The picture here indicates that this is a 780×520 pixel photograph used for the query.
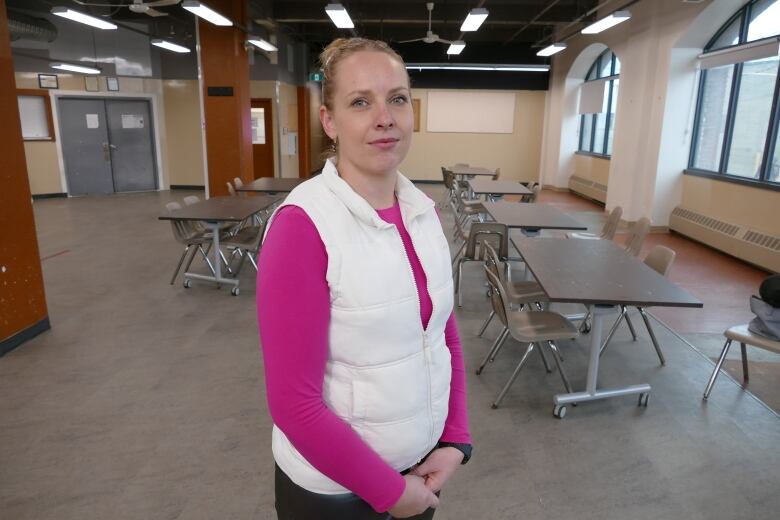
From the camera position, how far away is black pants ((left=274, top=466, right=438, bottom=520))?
3.51 ft

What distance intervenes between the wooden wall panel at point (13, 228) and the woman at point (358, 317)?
3.79 metres

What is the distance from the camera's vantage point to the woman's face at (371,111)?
1015 mm

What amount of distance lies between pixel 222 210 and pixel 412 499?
16.2 ft

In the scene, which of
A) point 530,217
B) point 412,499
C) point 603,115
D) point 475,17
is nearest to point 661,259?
point 530,217

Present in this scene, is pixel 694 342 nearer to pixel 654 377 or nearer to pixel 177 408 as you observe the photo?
pixel 654 377

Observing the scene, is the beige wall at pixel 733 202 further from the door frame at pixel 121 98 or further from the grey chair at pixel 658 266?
the door frame at pixel 121 98

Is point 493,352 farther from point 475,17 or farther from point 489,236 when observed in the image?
point 475,17

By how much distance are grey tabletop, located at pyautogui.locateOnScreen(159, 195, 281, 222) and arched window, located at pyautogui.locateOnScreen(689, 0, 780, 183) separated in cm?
621

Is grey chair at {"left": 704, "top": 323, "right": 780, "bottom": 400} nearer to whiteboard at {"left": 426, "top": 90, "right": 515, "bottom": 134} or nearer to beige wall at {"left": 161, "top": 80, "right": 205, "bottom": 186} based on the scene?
beige wall at {"left": 161, "top": 80, "right": 205, "bottom": 186}

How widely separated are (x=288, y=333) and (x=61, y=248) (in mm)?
7498

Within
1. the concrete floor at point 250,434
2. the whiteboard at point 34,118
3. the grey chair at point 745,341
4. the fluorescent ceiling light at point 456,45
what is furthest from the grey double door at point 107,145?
the grey chair at point 745,341

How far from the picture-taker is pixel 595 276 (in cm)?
333

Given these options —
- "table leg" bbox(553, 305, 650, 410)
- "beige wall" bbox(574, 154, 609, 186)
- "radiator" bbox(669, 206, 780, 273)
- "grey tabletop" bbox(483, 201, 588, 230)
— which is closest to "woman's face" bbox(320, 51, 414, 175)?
"table leg" bbox(553, 305, 650, 410)

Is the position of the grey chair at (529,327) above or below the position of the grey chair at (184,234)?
below
